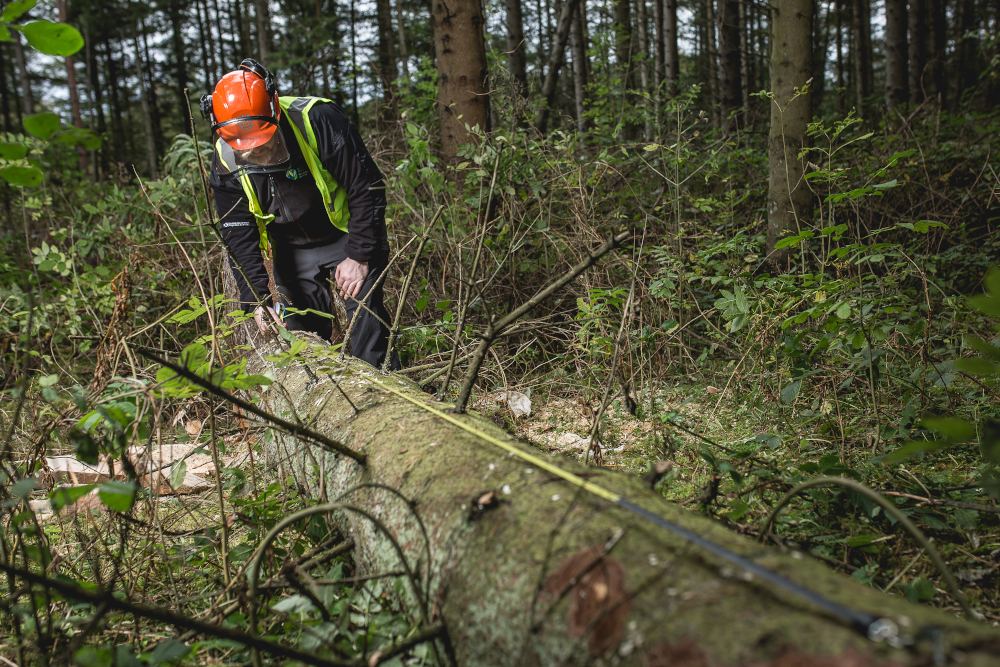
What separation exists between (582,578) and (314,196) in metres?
3.11

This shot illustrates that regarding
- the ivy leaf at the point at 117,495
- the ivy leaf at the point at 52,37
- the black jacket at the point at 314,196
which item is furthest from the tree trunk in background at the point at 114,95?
the ivy leaf at the point at 117,495

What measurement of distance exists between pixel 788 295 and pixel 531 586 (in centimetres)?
233

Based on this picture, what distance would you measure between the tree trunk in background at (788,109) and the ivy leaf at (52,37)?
3.91 m

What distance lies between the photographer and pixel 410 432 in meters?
1.46

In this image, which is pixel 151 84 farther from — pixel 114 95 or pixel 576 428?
pixel 576 428

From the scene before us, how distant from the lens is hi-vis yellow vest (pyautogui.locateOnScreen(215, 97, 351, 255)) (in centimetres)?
314

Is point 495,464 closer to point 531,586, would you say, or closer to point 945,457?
point 531,586

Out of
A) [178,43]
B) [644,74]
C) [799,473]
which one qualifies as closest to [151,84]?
[178,43]

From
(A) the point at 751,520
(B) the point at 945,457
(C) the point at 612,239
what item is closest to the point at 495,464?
(C) the point at 612,239

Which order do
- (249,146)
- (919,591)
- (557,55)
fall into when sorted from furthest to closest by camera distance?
(557,55), (249,146), (919,591)

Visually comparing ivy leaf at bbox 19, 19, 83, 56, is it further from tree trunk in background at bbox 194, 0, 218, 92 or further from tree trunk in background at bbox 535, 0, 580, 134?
tree trunk in background at bbox 194, 0, 218, 92

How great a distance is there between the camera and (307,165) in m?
3.26

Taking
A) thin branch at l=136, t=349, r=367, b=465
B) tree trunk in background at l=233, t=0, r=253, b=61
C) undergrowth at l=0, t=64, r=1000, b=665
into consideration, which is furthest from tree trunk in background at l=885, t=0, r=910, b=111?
tree trunk in background at l=233, t=0, r=253, b=61

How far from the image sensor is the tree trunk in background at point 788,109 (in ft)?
12.6
